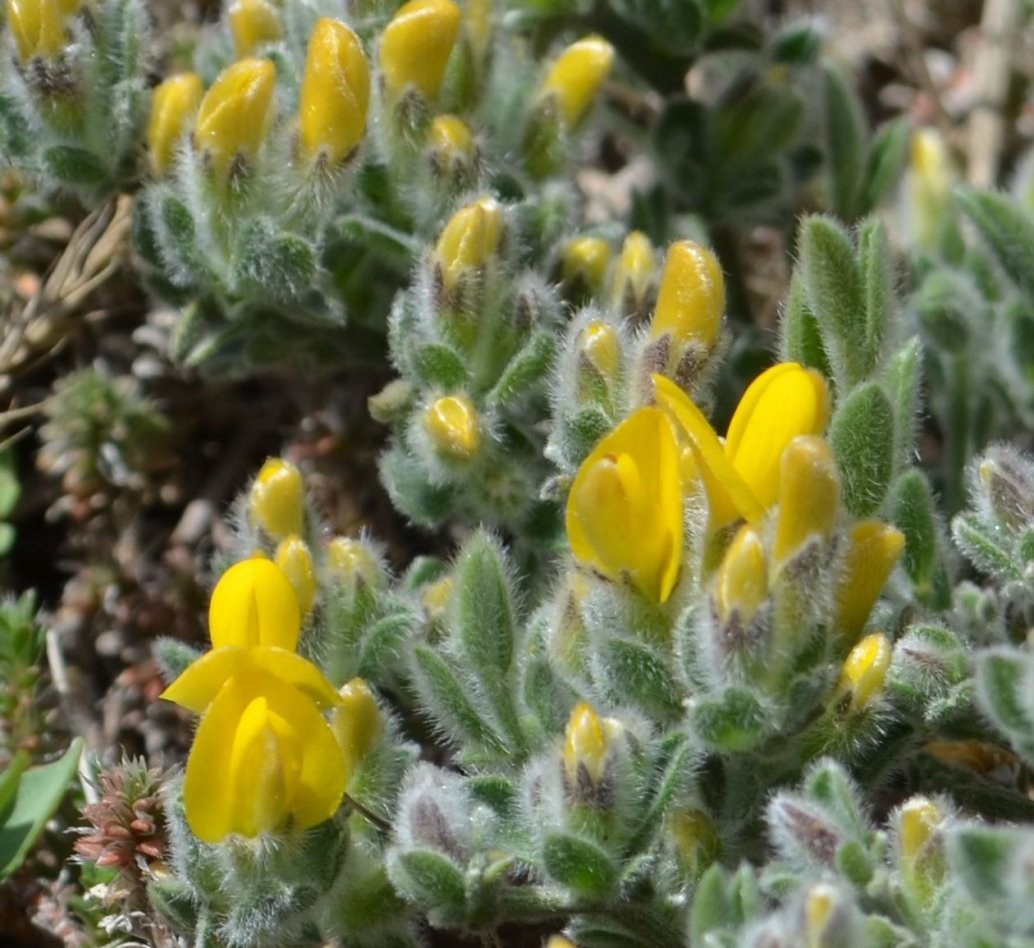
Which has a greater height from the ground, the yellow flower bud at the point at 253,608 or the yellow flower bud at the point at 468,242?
the yellow flower bud at the point at 468,242

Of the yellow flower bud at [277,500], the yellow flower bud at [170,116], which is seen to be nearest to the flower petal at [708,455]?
the yellow flower bud at [277,500]

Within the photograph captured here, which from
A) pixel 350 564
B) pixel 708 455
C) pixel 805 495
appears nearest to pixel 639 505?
pixel 708 455

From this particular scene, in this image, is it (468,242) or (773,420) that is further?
(468,242)

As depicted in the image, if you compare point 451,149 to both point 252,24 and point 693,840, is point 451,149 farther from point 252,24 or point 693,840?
point 693,840

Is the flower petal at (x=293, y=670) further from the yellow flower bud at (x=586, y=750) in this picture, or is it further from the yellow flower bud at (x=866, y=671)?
the yellow flower bud at (x=866, y=671)

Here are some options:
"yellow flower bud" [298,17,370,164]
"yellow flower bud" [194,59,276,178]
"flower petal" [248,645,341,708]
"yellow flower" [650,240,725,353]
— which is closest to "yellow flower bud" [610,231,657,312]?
"yellow flower" [650,240,725,353]

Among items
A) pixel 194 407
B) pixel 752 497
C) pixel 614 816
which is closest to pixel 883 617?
pixel 752 497
